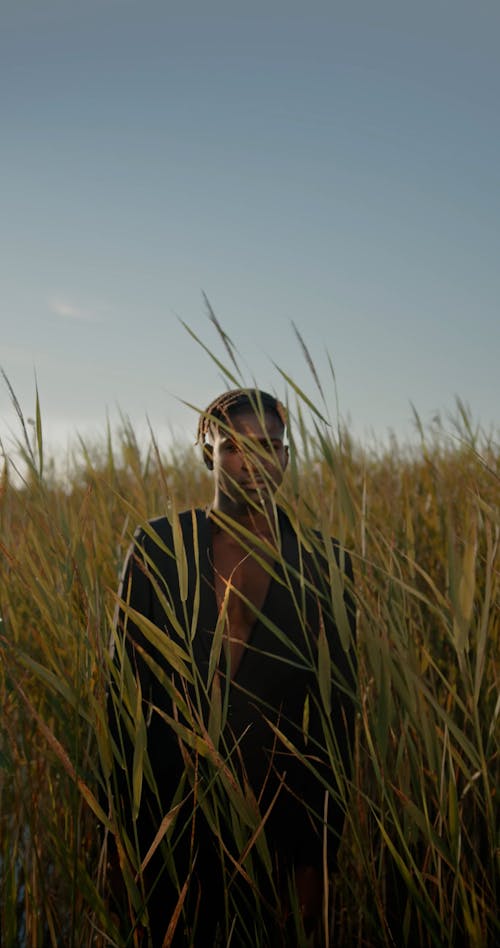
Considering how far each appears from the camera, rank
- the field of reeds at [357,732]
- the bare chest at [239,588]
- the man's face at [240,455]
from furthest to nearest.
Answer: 1. the bare chest at [239,588]
2. the man's face at [240,455]
3. the field of reeds at [357,732]

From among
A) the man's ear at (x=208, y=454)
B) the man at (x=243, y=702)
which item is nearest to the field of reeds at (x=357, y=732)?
the man at (x=243, y=702)

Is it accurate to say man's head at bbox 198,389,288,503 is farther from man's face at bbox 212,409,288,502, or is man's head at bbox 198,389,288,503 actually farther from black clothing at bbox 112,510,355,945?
black clothing at bbox 112,510,355,945

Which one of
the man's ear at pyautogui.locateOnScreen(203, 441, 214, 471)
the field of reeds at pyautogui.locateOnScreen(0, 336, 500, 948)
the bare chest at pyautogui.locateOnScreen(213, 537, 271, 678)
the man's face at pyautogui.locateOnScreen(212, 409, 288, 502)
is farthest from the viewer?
the man's ear at pyautogui.locateOnScreen(203, 441, 214, 471)

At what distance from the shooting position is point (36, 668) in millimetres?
1085

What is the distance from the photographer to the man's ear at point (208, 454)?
5.20 feet

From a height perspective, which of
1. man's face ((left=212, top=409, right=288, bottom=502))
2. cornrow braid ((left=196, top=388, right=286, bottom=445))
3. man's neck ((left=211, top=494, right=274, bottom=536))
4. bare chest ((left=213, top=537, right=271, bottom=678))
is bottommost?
bare chest ((left=213, top=537, right=271, bottom=678))

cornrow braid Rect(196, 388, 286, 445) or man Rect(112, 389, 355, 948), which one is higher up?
cornrow braid Rect(196, 388, 286, 445)

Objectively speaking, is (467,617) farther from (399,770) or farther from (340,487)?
(399,770)

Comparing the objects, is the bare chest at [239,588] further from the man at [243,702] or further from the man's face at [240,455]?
the man's face at [240,455]

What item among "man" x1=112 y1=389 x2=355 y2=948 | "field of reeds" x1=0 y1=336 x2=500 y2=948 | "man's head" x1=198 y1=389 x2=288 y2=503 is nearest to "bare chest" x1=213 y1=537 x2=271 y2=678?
"man" x1=112 y1=389 x2=355 y2=948

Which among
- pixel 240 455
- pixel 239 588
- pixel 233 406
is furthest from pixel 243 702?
pixel 233 406

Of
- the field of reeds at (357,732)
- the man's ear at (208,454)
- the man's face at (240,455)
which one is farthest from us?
the man's ear at (208,454)

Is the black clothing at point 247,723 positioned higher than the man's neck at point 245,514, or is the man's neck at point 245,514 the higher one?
the man's neck at point 245,514

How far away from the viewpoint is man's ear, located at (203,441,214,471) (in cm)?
158
